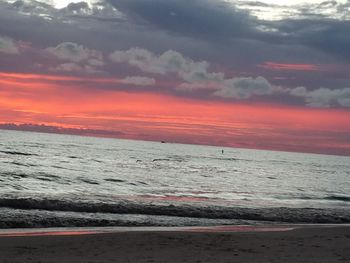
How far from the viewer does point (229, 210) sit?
21734 mm

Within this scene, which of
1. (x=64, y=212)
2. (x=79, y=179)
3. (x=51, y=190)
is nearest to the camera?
(x=64, y=212)

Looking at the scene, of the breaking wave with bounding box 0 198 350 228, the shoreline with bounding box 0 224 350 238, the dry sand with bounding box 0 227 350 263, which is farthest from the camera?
the breaking wave with bounding box 0 198 350 228

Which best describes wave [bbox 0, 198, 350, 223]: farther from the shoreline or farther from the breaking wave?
the shoreline

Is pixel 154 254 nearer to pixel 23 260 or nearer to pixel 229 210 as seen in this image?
pixel 23 260

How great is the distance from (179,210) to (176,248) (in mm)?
9437

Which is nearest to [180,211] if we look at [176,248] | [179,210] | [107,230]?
[179,210]

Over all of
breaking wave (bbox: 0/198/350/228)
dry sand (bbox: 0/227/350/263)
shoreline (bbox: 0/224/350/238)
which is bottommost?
breaking wave (bbox: 0/198/350/228)

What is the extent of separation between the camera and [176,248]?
1141 cm

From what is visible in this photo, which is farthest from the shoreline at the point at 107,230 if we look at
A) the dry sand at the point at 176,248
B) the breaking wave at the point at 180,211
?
the breaking wave at the point at 180,211

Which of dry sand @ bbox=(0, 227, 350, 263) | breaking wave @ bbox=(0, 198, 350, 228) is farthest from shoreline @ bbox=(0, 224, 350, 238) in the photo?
breaking wave @ bbox=(0, 198, 350, 228)

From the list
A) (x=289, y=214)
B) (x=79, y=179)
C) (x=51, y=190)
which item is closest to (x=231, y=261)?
(x=289, y=214)

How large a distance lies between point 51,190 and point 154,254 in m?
18.2

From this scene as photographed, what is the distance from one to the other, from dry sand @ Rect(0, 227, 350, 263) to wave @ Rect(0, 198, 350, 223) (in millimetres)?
6347

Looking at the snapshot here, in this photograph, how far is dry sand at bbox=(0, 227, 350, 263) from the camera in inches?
398
